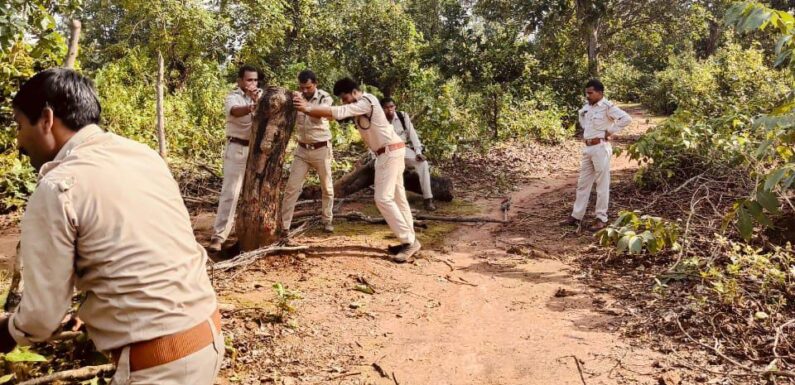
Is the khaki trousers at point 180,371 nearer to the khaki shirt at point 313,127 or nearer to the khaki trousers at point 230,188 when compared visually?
the khaki trousers at point 230,188

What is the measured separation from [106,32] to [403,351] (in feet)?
106

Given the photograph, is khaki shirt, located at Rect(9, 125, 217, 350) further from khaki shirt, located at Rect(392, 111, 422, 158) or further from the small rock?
khaki shirt, located at Rect(392, 111, 422, 158)

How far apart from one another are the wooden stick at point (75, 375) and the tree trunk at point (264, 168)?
2593mm

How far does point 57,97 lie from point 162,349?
31.6 inches

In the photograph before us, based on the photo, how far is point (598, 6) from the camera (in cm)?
1510

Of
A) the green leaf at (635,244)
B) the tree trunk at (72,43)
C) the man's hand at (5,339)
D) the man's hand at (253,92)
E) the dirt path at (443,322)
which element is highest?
the tree trunk at (72,43)

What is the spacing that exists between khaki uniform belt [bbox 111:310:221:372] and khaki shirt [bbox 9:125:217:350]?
2cm

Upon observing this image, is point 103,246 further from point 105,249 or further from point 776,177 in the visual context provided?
point 776,177

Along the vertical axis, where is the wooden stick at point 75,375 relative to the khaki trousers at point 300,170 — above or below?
below

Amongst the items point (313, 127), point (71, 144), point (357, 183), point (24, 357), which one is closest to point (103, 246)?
point (71, 144)

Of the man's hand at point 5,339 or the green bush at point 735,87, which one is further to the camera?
the green bush at point 735,87

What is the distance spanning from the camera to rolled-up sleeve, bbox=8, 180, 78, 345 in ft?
4.90

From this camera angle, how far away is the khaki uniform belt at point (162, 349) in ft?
5.35

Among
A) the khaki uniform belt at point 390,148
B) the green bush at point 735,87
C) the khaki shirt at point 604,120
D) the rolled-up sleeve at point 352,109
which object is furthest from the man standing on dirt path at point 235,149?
the green bush at point 735,87
